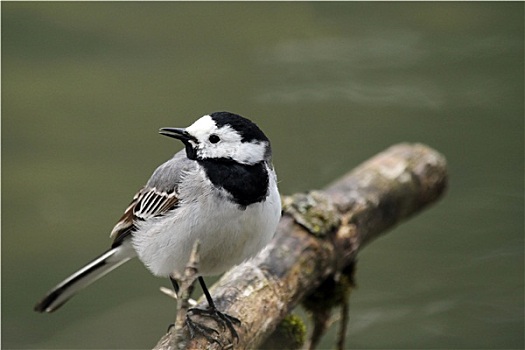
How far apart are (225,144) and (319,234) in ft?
2.43

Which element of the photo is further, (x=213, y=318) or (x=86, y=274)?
(x=86, y=274)

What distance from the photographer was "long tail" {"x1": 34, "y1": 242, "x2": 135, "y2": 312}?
11.5 ft

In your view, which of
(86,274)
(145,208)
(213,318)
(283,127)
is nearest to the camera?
(213,318)

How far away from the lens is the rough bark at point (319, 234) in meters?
3.22

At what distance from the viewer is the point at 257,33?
7.28 meters

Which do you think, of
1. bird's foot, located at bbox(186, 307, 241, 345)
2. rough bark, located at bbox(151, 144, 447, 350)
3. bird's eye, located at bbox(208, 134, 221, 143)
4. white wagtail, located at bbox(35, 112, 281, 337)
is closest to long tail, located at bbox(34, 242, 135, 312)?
white wagtail, located at bbox(35, 112, 281, 337)

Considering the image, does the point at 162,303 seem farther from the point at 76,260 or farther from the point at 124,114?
the point at 124,114

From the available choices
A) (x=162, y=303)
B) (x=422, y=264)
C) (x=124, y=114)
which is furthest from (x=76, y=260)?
(x=422, y=264)

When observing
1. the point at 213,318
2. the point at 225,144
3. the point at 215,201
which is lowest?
the point at 213,318

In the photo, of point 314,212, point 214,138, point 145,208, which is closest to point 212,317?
point 145,208

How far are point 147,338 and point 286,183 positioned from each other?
1454 mm

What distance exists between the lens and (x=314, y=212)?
3.74 metres

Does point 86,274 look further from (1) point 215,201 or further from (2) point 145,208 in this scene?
(1) point 215,201

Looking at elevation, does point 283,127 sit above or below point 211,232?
above
